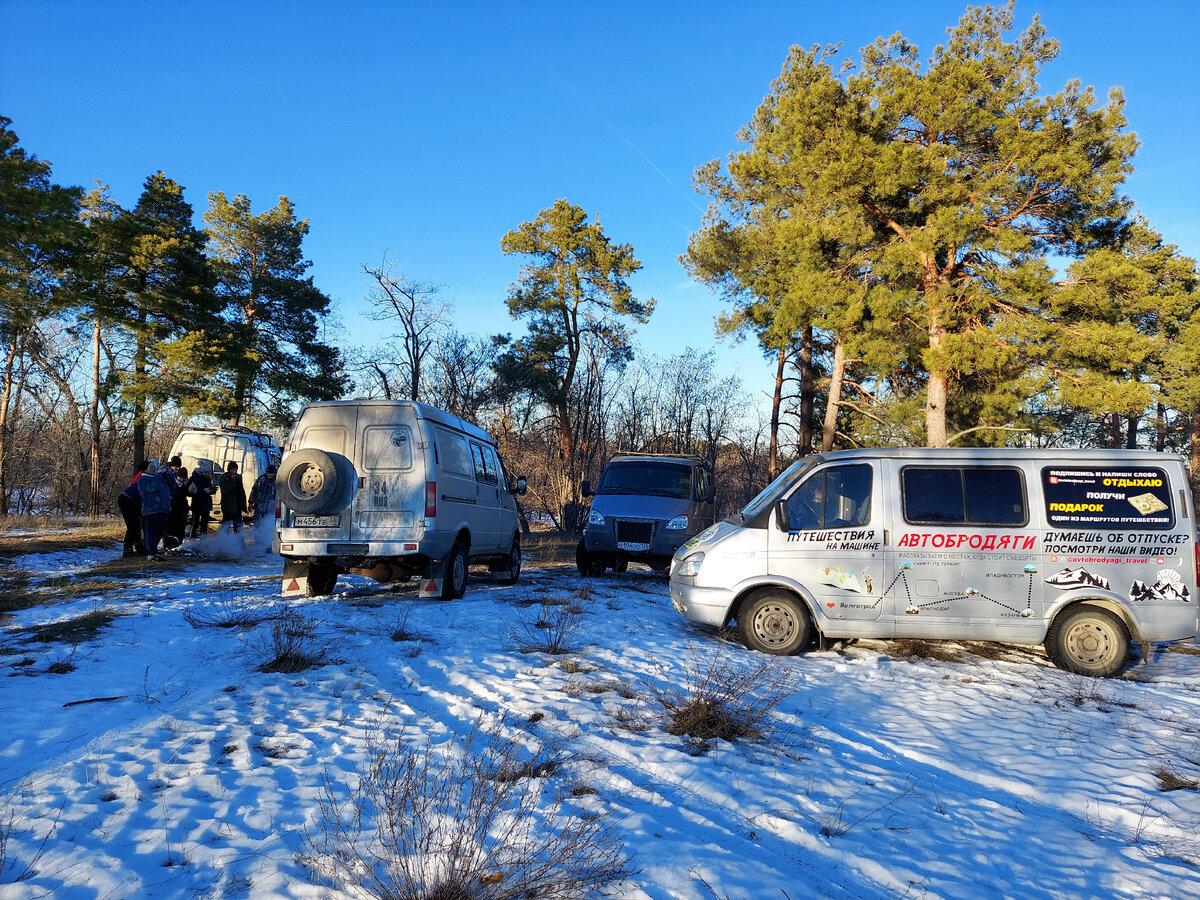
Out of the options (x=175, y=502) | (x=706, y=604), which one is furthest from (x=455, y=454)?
(x=175, y=502)

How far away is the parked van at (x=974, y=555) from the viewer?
665 centimetres

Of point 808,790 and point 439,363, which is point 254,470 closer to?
point 439,363

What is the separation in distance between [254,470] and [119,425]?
21752mm

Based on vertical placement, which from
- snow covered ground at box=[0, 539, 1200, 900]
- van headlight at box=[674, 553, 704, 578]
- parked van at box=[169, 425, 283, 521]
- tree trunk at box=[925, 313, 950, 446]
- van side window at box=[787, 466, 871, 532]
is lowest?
snow covered ground at box=[0, 539, 1200, 900]

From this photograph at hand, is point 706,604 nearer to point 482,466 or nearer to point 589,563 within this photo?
point 482,466

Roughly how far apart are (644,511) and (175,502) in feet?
30.0

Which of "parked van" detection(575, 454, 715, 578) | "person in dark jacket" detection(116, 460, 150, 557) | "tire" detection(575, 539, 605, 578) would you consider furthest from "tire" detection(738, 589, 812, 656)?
"person in dark jacket" detection(116, 460, 150, 557)

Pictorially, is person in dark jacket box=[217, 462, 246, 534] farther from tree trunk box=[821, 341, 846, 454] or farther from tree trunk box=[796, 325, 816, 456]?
tree trunk box=[796, 325, 816, 456]

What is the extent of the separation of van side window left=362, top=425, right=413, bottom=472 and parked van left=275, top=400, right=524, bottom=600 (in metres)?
0.01

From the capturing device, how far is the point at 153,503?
11.4 metres

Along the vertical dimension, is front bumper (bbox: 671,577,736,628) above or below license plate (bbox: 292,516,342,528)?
→ below

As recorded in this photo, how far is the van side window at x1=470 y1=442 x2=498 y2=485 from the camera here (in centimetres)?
1033

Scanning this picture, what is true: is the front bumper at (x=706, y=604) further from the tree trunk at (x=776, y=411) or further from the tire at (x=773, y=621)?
the tree trunk at (x=776, y=411)

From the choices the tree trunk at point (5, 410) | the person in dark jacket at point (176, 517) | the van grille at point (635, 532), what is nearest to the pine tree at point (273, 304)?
the tree trunk at point (5, 410)
